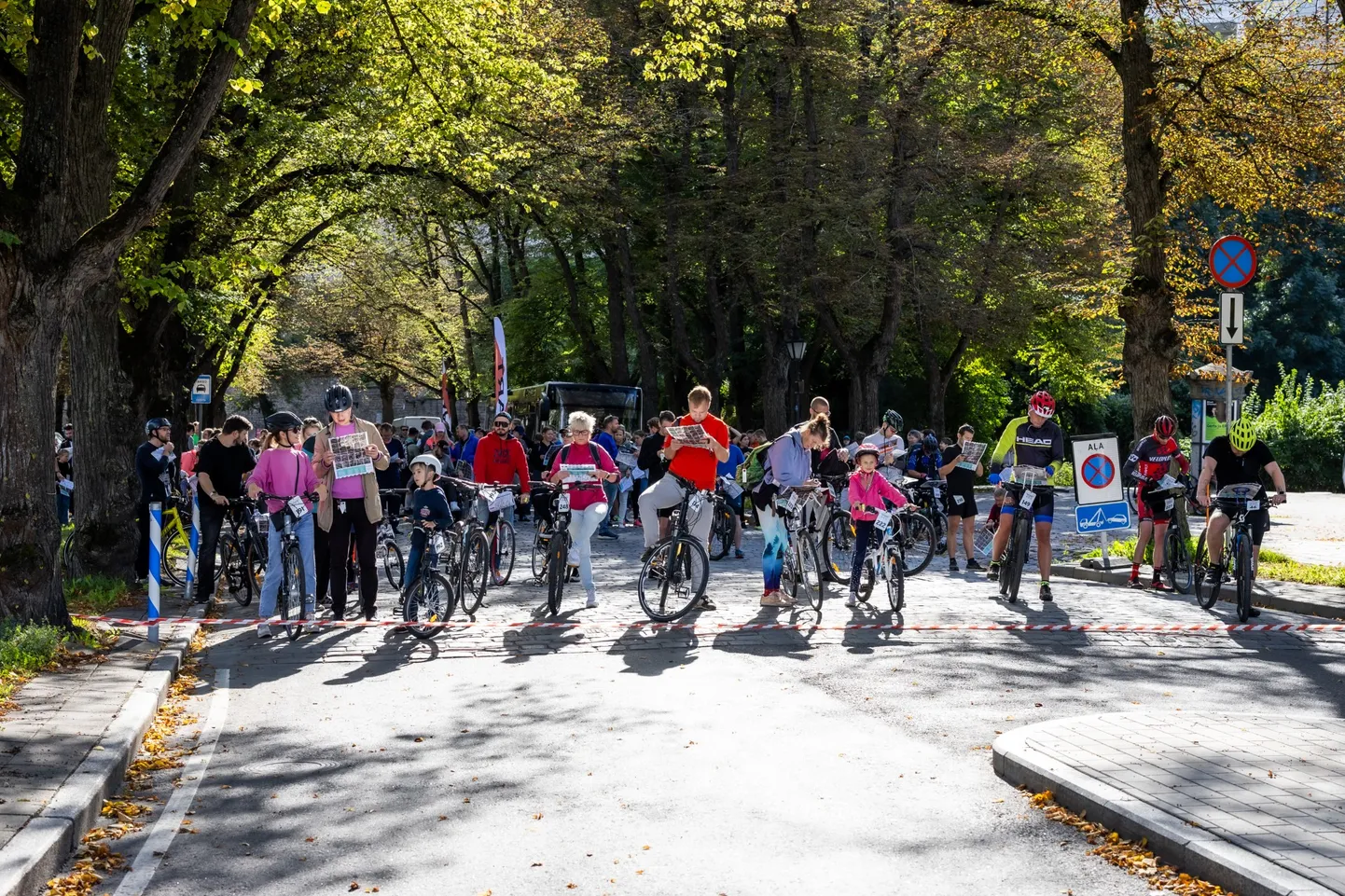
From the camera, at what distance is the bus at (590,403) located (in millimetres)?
40344

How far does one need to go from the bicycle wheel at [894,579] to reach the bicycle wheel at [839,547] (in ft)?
3.67

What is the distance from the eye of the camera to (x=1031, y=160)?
3741cm

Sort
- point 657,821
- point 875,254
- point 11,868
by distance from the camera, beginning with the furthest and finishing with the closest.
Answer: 1. point 875,254
2. point 657,821
3. point 11,868

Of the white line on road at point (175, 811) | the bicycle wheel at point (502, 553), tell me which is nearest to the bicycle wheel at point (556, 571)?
the bicycle wheel at point (502, 553)

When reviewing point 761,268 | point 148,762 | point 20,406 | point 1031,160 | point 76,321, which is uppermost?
point 1031,160

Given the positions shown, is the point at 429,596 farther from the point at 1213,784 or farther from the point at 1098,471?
the point at 1098,471

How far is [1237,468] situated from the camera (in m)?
13.0

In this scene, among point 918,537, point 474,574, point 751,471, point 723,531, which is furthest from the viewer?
point 751,471

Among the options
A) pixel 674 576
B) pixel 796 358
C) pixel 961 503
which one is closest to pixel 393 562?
pixel 674 576

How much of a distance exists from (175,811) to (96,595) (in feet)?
30.1

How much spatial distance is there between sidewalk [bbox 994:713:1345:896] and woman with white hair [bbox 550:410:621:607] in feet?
20.7

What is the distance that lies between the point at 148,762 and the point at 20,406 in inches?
189

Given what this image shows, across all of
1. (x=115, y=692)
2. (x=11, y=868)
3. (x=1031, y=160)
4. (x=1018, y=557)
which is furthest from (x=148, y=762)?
(x=1031, y=160)

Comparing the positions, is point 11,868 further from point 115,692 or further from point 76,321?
point 76,321
